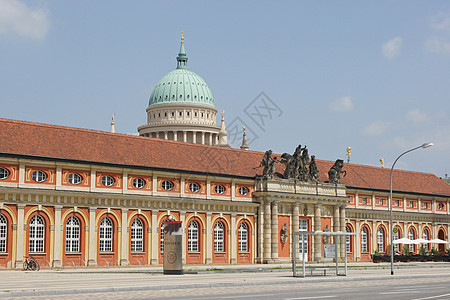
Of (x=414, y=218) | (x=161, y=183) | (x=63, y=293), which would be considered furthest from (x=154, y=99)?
(x=63, y=293)

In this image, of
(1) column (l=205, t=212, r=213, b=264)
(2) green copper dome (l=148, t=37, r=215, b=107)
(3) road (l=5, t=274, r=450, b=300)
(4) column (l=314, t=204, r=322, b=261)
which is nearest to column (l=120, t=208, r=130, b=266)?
(1) column (l=205, t=212, r=213, b=264)

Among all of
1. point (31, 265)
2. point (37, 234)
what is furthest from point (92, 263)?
point (31, 265)

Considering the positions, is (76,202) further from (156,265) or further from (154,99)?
(154,99)

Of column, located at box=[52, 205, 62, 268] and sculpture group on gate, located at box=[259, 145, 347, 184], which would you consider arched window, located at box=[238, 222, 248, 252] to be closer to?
sculpture group on gate, located at box=[259, 145, 347, 184]

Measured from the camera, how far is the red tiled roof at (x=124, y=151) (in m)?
57.6

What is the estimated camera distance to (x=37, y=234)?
56312 millimetres

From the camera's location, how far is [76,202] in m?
58.2

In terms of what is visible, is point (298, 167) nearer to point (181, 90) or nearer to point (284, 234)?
point (284, 234)

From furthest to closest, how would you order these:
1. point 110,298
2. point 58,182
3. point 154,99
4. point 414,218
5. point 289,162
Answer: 1. point 154,99
2. point 414,218
3. point 289,162
4. point 58,182
5. point 110,298

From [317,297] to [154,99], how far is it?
102m

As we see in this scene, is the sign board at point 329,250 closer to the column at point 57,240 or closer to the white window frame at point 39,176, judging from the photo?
the column at point 57,240

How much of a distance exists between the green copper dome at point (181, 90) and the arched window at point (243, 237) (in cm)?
5414

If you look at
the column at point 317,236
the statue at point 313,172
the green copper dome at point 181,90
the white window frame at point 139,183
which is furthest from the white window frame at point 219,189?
the green copper dome at point 181,90

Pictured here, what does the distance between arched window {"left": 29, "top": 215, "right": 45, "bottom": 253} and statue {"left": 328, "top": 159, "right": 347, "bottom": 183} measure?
33.9m
